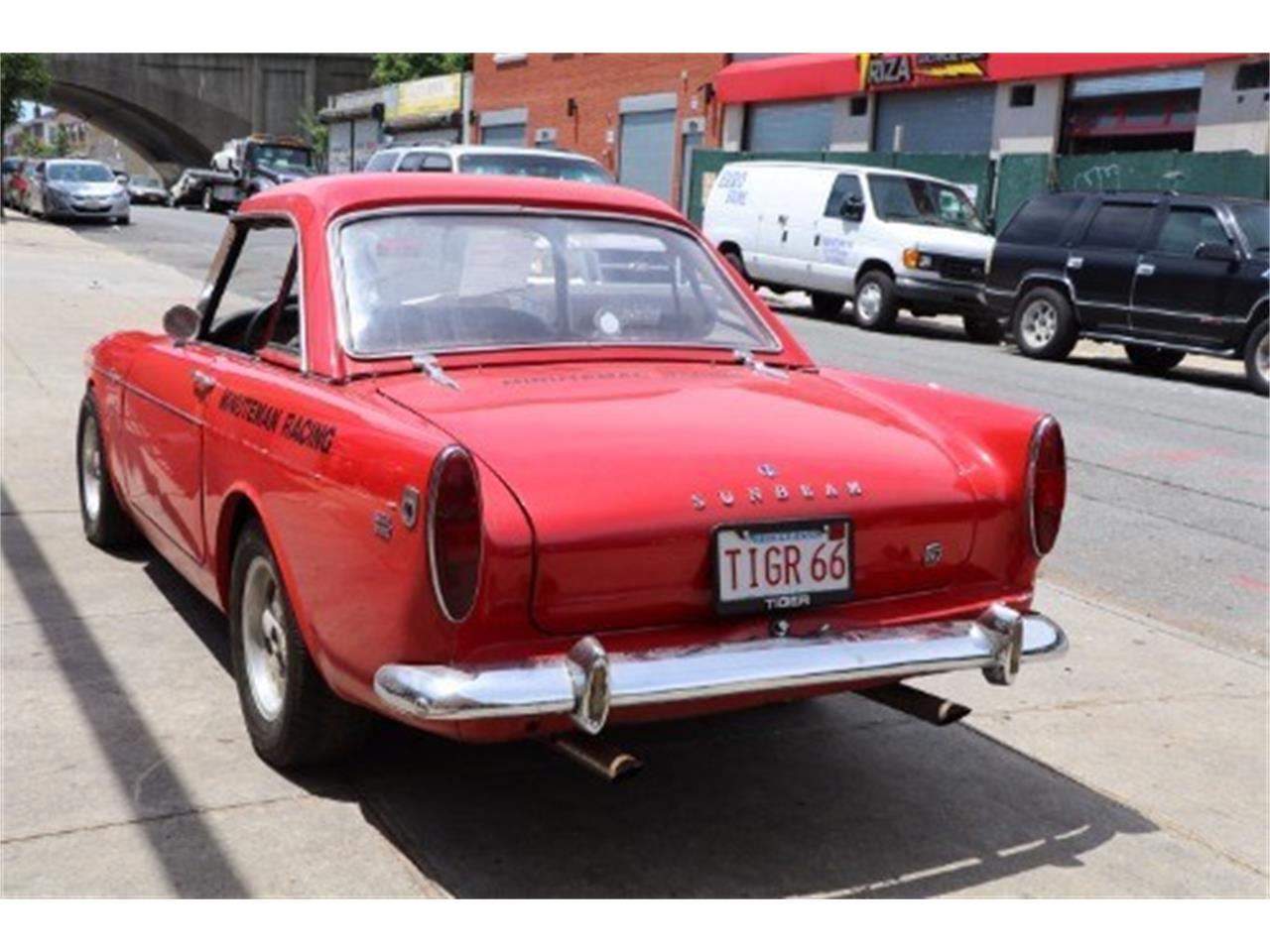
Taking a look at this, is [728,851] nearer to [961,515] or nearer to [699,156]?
[961,515]

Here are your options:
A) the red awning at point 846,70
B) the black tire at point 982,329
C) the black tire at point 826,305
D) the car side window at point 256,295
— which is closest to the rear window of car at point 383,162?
the black tire at point 826,305

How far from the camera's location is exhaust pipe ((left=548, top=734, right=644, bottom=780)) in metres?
3.13

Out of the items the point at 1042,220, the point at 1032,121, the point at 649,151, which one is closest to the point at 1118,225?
the point at 1042,220

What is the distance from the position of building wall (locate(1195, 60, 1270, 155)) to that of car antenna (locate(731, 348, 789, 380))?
19.0m

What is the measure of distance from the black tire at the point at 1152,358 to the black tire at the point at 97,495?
41.3 feet

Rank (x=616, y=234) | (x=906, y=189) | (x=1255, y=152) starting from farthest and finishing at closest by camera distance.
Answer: (x=1255, y=152)
(x=906, y=189)
(x=616, y=234)

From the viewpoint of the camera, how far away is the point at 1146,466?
9.37m

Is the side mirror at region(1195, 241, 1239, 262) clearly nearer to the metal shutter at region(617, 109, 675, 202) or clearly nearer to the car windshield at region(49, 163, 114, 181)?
the metal shutter at region(617, 109, 675, 202)

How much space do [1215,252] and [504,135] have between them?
110 feet

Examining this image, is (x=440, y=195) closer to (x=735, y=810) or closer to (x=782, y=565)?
(x=782, y=565)

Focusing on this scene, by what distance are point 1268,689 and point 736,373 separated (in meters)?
2.34

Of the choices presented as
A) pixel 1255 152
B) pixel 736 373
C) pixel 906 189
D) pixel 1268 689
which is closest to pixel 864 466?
pixel 736 373

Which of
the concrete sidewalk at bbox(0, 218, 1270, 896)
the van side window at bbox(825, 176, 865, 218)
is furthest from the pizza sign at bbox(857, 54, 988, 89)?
the concrete sidewalk at bbox(0, 218, 1270, 896)

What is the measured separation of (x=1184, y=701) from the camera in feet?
16.1
